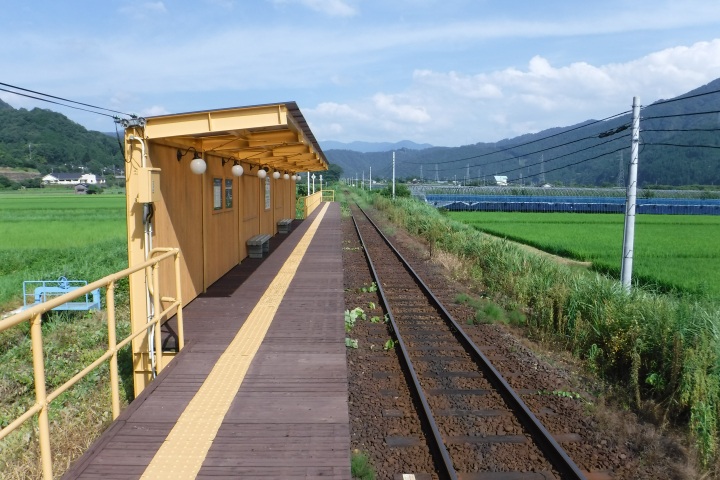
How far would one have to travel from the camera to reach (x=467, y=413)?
5.26 meters

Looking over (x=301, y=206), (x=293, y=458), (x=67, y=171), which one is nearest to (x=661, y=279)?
(x=293, y=458)

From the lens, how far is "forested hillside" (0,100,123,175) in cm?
7731

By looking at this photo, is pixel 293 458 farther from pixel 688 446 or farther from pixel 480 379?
pixel 688 446

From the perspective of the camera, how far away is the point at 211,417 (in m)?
4.59

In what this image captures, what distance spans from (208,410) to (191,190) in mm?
4436

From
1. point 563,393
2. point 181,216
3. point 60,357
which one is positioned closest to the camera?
point 563,393

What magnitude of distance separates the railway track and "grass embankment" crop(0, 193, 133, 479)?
10.2 feet

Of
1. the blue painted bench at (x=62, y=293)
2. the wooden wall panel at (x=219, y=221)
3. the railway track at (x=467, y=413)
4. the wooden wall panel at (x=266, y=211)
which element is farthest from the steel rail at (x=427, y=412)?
the wooden wall panel at (x=266, y=211)

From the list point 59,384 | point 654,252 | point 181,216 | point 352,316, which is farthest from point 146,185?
point 654,252

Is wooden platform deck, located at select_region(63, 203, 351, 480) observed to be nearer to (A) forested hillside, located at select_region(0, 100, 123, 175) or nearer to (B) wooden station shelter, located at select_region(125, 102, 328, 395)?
(B) wooden station shelter, located at select_region(125, 102, 328, 395)

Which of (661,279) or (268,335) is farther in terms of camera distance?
(661,279)

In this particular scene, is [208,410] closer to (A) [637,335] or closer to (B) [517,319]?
(A) [637,335]

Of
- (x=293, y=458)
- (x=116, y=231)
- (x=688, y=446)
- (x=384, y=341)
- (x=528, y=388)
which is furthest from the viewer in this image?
(x=116, y=231)

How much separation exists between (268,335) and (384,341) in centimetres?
159
